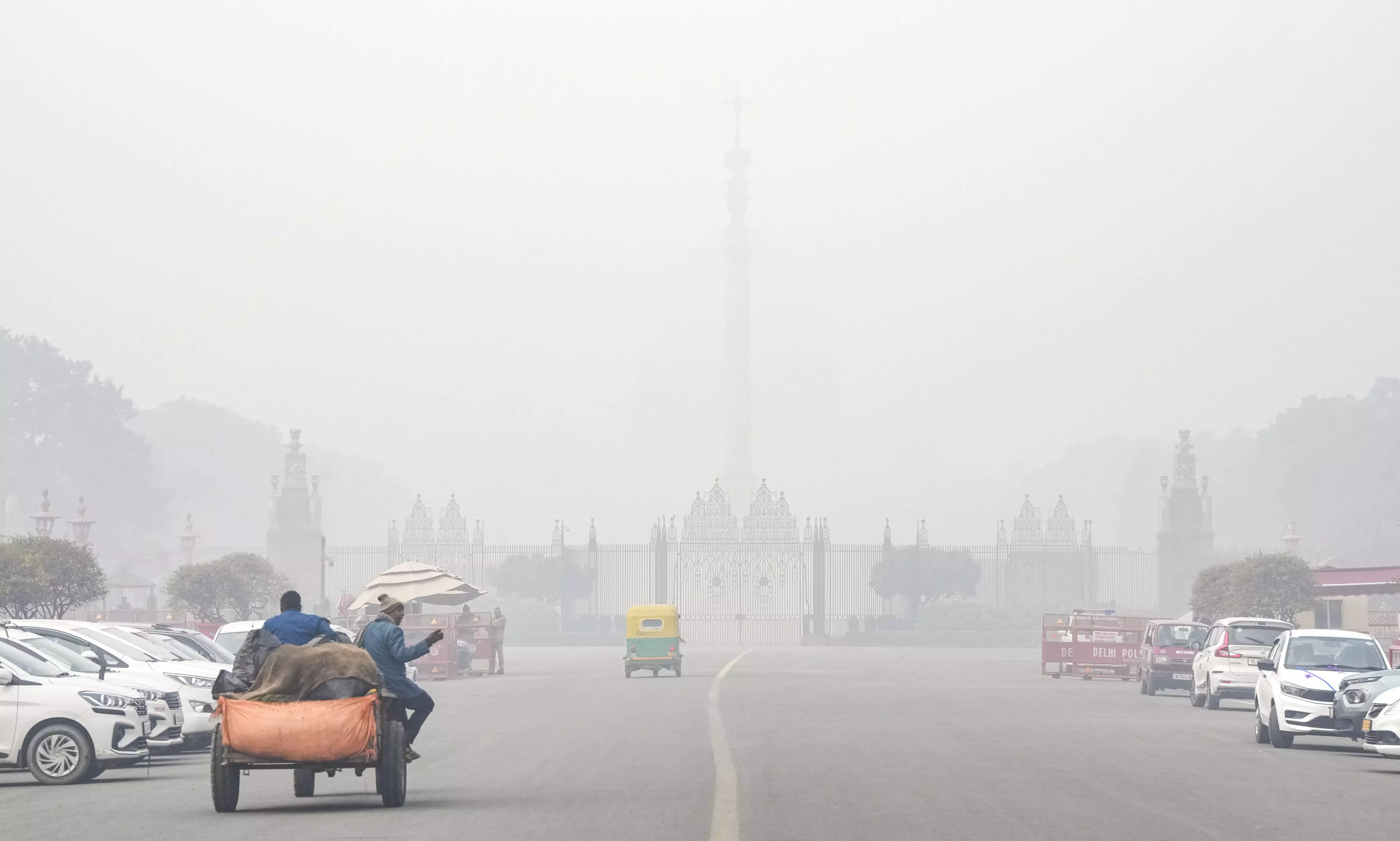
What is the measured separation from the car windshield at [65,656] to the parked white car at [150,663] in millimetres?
202

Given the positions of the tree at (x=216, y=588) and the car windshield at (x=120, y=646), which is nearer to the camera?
the car windshield at (x=120, y=646)

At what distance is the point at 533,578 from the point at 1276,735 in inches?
2382

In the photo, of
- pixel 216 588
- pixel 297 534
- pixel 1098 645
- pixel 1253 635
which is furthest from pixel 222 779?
pixel 297 534

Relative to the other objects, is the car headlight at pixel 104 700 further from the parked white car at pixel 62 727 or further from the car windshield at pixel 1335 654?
the car windshield at pixel 1335 654

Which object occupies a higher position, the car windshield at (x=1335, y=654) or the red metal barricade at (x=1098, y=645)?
the car windshield at (x=1335, y=654)

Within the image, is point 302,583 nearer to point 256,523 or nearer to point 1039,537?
point 1039,537

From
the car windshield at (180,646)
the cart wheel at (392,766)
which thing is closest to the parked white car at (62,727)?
the cart wheel at (392,766)

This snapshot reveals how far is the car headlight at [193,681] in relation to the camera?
20.8 meters

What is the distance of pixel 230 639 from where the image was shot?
28828mm

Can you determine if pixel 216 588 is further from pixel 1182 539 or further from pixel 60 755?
pixel 1182 539

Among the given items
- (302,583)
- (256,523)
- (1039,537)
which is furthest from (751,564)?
(256,523)

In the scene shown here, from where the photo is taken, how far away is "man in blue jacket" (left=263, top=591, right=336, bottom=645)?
13.9 m

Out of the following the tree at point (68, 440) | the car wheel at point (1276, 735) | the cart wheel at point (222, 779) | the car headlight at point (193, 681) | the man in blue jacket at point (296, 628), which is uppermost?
the tree at point (68, 440)

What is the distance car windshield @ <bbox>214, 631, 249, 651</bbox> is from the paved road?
3.63 metres
